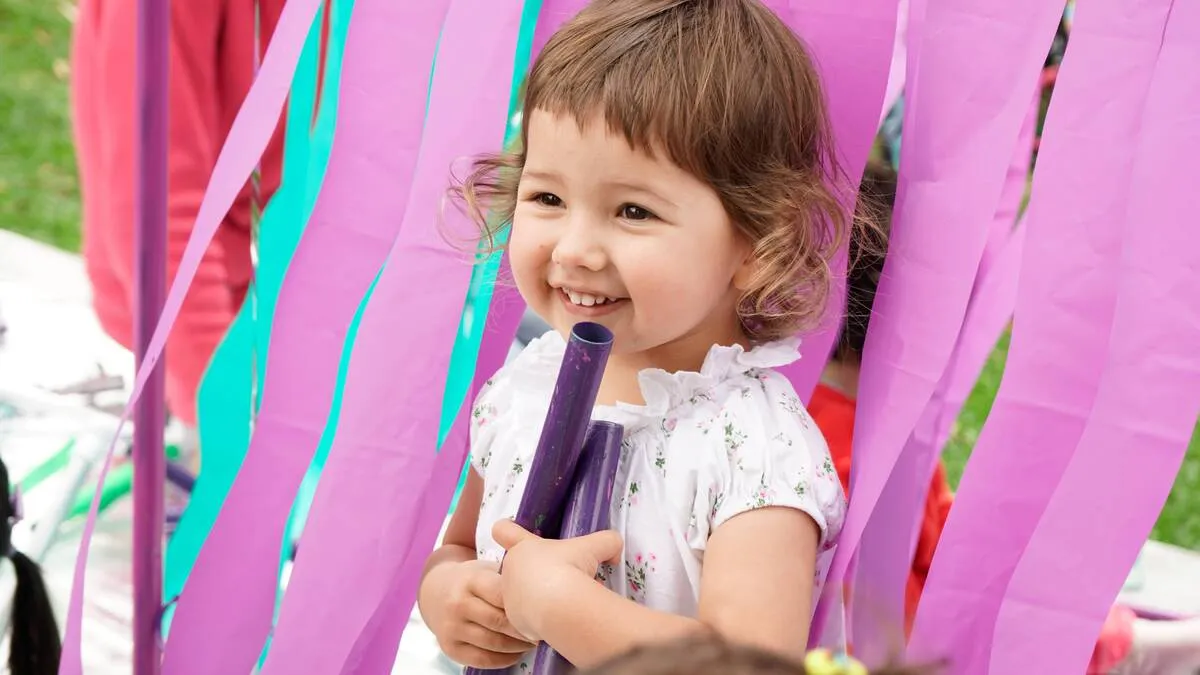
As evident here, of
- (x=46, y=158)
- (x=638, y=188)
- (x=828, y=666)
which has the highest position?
(x=638, y=188)

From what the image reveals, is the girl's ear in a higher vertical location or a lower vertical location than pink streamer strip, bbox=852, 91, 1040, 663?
higher

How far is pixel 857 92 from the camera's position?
1027mm

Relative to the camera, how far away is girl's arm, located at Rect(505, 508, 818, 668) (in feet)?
2.87

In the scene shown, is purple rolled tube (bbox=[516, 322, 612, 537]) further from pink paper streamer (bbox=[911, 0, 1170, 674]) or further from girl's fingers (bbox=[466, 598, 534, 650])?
pink paper streamer (bbox=[911, 0, 1170, 674])

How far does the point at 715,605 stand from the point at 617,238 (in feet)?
0.78

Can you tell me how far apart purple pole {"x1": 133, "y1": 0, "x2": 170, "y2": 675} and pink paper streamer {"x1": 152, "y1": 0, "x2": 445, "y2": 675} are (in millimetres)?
Result: 116

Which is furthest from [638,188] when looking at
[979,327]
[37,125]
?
[37,125]

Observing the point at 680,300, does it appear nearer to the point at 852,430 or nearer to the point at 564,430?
the point at 564,430

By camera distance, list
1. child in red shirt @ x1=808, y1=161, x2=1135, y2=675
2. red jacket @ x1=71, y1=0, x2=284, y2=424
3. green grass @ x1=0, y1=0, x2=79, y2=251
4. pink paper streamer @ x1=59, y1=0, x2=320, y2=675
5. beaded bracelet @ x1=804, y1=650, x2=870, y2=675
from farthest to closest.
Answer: green grass @ x1=0, y1=0, x2=79, y2=251, red jacket @ x1=71, y1=0, x2=284, y2=424, child in red shirt @ x1=808, y1=161, x2=1135, y2=675, pink paper streamer @ x1=59, y1=0, x2=320, y2=675, beaded bracelet @ x1=804, y1=650, x2=870, y2=675

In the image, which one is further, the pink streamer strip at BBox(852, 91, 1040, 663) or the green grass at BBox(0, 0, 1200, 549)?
the green grass at BBox(0, 0, 1200, 549)

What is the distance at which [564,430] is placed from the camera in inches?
35.7

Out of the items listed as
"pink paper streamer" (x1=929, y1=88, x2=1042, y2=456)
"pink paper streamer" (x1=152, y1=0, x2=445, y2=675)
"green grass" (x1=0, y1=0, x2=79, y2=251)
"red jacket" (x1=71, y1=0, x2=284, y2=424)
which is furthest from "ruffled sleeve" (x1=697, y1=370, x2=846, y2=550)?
"green grass" (x1=0, y1=0, x2=79, y2=251)

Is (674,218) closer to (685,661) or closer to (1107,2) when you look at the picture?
(1107,2)

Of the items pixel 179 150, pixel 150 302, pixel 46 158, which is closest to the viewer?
pixel 150 302
